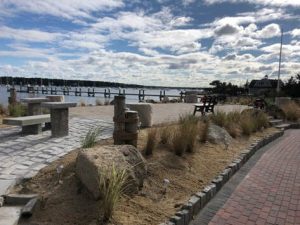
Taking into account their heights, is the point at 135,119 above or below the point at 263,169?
above

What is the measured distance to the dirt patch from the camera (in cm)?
494

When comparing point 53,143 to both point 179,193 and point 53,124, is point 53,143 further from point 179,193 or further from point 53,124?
point 179,193

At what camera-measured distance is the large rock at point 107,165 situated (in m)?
5.23

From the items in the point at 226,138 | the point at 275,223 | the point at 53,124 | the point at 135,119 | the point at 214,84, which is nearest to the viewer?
the point at 275,223

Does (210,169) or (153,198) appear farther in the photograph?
(210,169)

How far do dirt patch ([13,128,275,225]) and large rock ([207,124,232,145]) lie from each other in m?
1.59

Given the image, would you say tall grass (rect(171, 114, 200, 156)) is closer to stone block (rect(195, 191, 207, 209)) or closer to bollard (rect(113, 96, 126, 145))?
bollard (rect(113, 96, 126, 145))

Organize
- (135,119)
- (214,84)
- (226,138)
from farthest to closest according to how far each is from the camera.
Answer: (214,84) < (226,138) < (135,119)

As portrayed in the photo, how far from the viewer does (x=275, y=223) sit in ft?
→ 17.8

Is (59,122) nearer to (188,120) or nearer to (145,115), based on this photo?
(145,115)

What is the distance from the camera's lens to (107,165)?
5340 mm

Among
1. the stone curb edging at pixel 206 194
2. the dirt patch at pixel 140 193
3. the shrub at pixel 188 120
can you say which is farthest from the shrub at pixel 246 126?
the dirt patch at pixel 140 193

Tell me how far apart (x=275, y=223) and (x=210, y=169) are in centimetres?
219

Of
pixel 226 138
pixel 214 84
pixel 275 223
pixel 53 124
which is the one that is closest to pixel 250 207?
pixel 275 223
